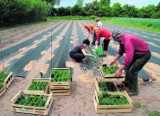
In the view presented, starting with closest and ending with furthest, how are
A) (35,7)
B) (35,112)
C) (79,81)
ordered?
(35,112)
(79,81)
(35,7)

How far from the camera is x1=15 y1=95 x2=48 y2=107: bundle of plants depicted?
468cm

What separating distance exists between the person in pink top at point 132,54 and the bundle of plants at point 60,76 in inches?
59.4

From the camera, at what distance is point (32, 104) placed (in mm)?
4695

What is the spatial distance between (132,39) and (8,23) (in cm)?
2368

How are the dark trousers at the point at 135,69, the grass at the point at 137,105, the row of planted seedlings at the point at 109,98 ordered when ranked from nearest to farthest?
the row of planted seedlings at the point at 109,98, the grass at the point at 137,105, the dark trousers at the point at 135,69

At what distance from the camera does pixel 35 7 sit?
3741 centimetres

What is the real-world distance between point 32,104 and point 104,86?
203 centimetres

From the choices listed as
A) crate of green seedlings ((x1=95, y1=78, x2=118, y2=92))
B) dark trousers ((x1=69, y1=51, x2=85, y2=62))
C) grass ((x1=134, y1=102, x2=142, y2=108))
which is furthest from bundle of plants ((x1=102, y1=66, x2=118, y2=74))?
dark trousers ((x1=69, y1=51, x2=85, y2=62))

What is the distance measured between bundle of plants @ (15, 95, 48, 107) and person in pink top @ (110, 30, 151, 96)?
1.98 meters

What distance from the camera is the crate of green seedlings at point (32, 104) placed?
456 cm

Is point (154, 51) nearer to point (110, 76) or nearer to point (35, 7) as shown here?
point (110, 76)

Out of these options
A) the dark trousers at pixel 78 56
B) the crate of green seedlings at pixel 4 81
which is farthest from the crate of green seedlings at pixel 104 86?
the crate of green seedlings at pixel 4 81

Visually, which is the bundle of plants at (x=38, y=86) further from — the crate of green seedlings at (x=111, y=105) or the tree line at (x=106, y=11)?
the tree line at (x=106, y=11)

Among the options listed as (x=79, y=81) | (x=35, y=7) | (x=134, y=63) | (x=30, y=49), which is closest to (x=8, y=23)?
(x=35, y=7)
